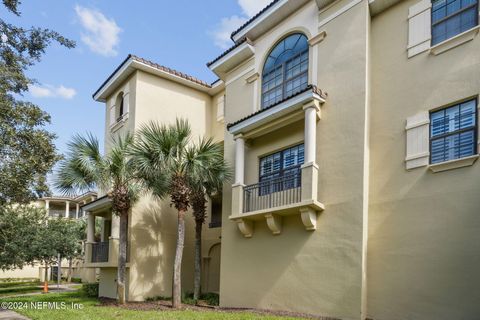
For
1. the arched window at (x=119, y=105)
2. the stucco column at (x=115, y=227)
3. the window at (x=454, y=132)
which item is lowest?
the stucco column at (x=115, y=227)

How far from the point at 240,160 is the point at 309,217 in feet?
12.7

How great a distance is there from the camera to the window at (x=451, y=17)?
34.4ft

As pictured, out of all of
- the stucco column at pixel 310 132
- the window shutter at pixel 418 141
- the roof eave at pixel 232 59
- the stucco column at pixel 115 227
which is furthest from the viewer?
the stucco column at pixel 115 227

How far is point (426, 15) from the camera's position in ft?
37.1

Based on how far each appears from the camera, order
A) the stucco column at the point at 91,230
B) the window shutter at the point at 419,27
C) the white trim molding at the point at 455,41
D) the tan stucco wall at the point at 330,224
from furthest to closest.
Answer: the stucco column at the point at 91,230, the tan stucco wall at the point at 330,224, the window shutter at the point at 419,27, the white trim molding at the point at 455,41

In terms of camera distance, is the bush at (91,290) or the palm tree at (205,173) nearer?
the palm tree at (205,173)

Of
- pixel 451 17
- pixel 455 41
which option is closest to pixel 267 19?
pixel 451 17

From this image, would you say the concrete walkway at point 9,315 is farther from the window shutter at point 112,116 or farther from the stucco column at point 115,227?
the window shutter at point 112,116

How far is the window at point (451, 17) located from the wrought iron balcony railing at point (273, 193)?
5.45 metres

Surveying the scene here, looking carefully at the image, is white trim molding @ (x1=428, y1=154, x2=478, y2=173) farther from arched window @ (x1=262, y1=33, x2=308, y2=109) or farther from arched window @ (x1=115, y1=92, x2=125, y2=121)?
arched window @ (x1=115, y1=92, x2=125, y2=121)

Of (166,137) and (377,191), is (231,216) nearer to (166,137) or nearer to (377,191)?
(166,137)

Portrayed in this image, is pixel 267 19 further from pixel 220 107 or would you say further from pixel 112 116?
pixel 112 116

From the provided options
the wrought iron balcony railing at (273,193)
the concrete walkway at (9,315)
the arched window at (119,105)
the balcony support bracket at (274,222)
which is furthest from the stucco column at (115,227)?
the balcony support bracket at (274,222)

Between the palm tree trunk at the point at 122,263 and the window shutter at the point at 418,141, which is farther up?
the window shutter at the point at 418,141
